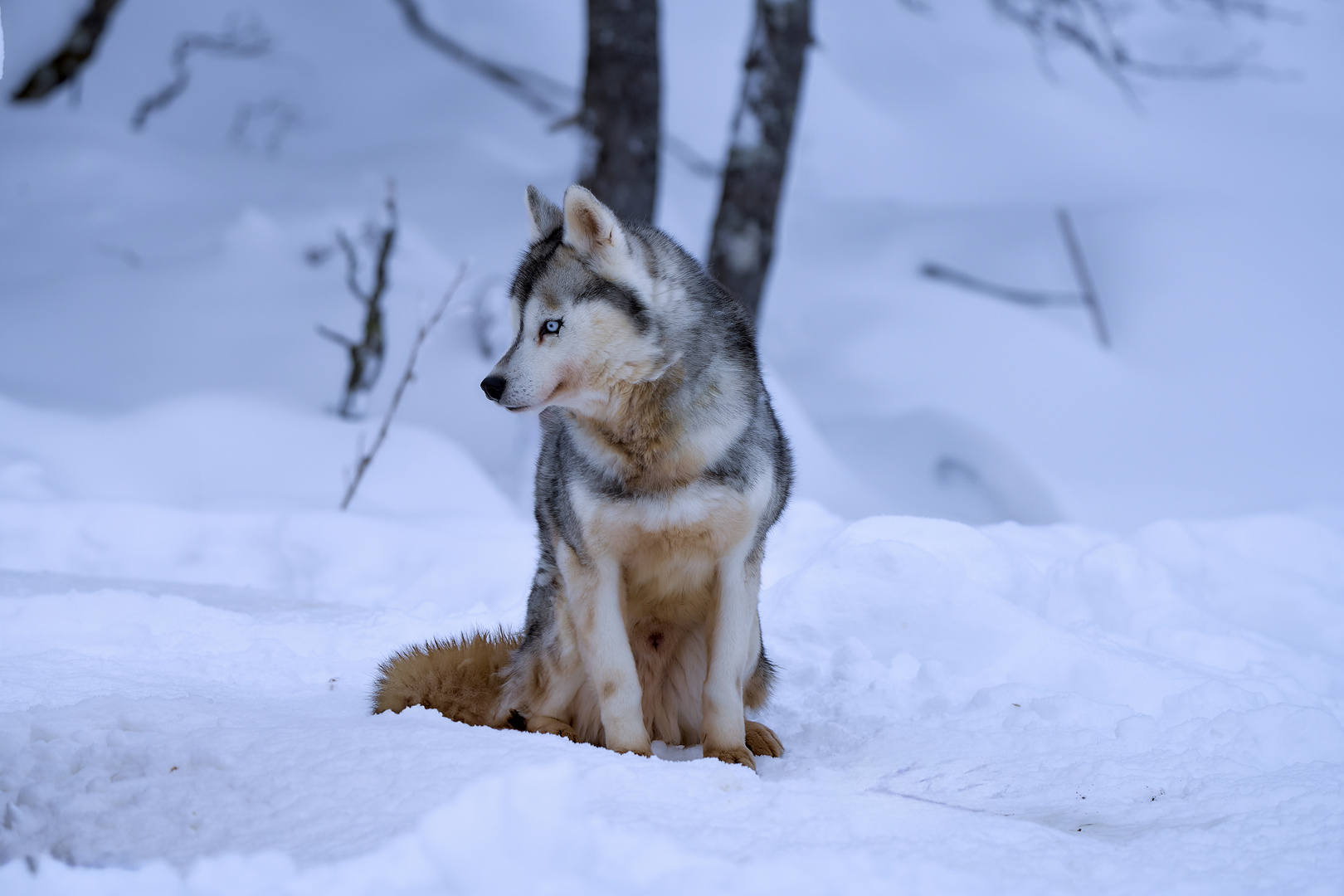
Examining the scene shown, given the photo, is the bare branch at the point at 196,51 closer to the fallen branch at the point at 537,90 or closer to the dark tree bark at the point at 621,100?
the fallen branch at the point at 537,90

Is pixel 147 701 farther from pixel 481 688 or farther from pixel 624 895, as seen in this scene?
pixel 624 895

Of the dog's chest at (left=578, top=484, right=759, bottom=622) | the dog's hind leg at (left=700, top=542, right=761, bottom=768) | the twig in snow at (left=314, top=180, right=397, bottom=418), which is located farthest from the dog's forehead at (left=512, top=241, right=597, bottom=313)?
the twig in snow at (left=314, top=180, right=397, bottom=418)

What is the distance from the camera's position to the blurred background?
619 cm

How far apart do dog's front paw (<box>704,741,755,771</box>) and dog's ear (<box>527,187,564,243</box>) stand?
1.30 metres

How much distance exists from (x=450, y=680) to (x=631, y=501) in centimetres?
78

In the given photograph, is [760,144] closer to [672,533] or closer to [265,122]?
[672,533]

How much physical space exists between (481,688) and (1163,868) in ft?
→ 5.69

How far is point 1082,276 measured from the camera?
28.9ft

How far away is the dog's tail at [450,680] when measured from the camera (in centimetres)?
273

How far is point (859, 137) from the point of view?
10.8 metres

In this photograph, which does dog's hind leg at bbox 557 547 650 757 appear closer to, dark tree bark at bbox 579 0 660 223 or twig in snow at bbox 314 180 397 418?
twig in snow at bbox 314 180 397 418

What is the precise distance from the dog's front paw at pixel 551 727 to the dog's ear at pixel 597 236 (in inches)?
44.8

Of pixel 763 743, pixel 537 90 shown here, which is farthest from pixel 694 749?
pixel 537 90

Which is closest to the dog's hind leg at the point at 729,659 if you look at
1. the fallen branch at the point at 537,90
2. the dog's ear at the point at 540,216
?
the dog's ear at the point at 540,216
